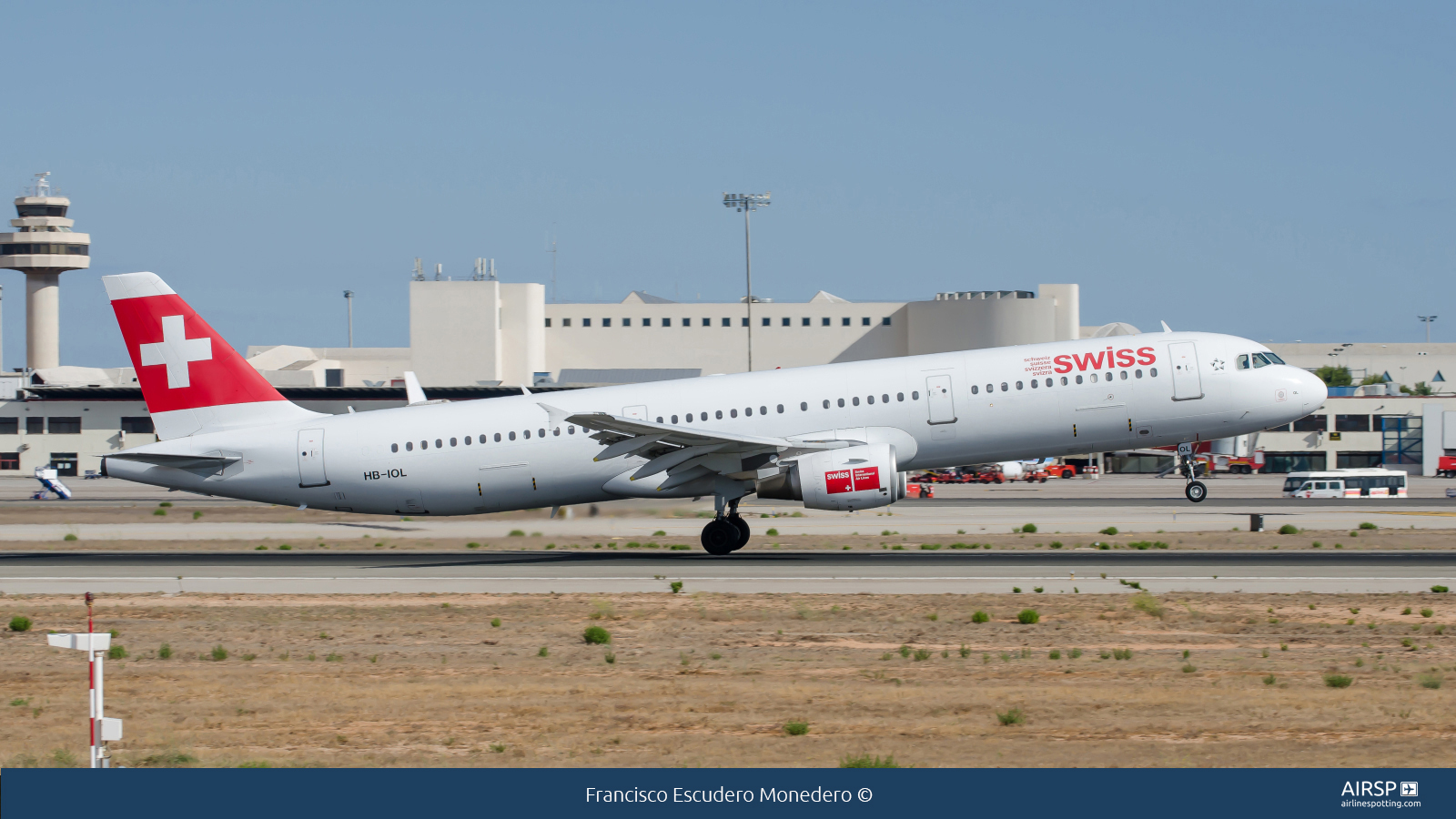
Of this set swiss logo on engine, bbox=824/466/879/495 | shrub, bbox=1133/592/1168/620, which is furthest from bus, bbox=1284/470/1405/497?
shrub, bbox=1133/592/1168/620

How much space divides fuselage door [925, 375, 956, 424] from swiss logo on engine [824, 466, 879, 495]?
2.41 meters

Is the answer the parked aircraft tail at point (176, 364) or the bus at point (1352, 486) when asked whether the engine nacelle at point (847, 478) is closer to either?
Answer: the parked aircraft tail at point (176, 364)

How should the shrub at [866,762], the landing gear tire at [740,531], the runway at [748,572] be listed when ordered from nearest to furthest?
the shrub at [866,762] < the runway at [748,572] < the landing gear tire at [740,531]

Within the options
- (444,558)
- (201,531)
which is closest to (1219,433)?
(444,558)

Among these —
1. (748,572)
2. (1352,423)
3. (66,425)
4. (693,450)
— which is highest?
(66,425)

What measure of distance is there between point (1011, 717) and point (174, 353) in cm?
2543

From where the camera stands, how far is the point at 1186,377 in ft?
102

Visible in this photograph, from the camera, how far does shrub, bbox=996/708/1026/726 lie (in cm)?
1350

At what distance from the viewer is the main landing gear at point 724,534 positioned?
31.8 metres

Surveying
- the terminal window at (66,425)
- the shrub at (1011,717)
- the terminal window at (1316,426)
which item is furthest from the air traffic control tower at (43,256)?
the shrub at (1011,717)

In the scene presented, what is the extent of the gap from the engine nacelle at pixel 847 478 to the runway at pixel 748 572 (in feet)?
4.77

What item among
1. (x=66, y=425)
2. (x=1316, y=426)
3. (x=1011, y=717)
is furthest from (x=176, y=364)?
(x=1316, y=426)

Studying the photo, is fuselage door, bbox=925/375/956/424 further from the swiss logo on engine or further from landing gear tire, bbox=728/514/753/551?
landing gear tire, bbox=728/514/753/551

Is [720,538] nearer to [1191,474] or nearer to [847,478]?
[847,478]
